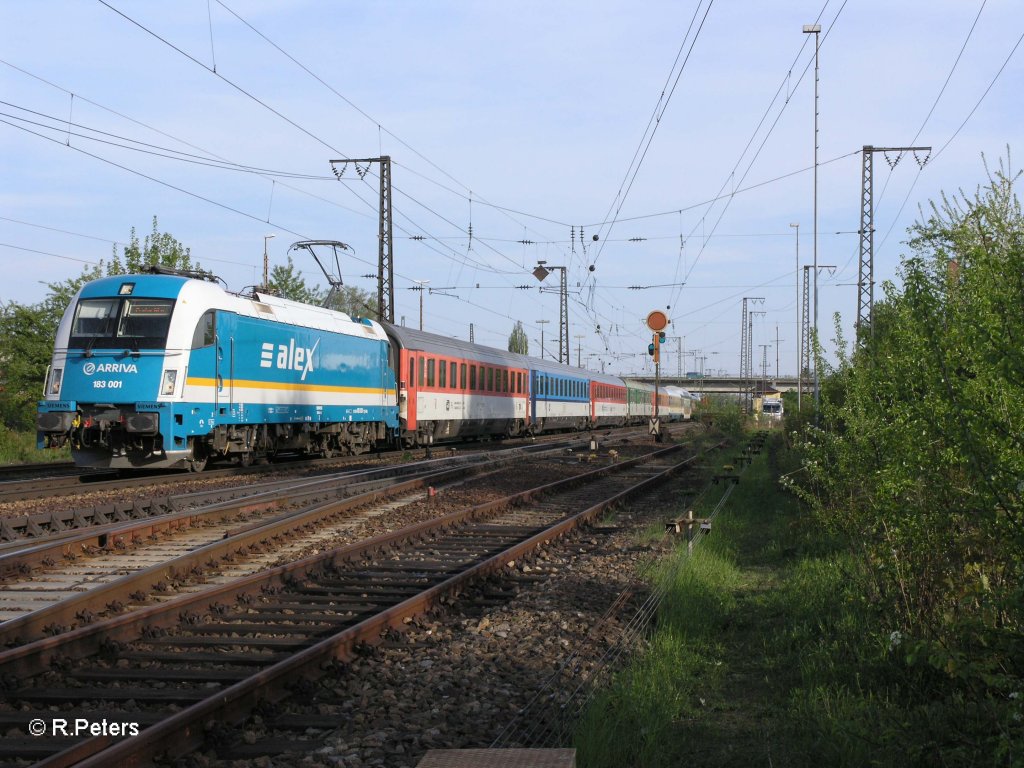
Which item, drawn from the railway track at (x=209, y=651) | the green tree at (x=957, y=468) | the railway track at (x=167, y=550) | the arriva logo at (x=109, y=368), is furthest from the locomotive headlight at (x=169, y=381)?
the green tree at (x=957, y=468)

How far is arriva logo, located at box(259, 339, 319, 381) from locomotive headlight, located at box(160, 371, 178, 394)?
107 inches

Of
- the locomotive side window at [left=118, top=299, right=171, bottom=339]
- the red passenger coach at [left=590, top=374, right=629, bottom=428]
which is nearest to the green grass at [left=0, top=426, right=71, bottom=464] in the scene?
the locomotive side window at [left=118, top=299, right=171, bottom=339]

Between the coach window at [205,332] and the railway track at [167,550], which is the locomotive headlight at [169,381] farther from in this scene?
the railway track at [167,550]

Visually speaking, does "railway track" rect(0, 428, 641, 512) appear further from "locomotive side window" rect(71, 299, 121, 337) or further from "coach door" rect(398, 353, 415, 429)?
"coach door" rect(398, 353, 415, 429)

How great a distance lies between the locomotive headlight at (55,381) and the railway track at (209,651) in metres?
8.44

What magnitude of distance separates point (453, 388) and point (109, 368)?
14.8 meters

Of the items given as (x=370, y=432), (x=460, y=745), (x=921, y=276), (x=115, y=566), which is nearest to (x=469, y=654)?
(x=460, y=745)

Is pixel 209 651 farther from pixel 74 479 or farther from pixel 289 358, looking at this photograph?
pixel 289 358

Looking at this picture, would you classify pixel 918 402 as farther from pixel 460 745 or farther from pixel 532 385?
pixel 532 385

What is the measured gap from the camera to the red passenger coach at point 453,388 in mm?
26312

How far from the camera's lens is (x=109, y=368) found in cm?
1587

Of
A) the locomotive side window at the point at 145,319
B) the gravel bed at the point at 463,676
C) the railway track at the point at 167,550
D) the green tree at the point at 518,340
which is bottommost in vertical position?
the gravel bed at the point at 463,676

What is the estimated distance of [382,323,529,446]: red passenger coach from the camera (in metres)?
26.3

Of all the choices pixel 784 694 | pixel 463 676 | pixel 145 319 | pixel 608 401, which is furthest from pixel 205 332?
pixel 608 401
